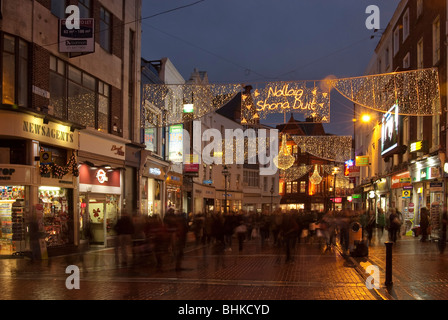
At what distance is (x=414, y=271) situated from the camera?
13.6 metres

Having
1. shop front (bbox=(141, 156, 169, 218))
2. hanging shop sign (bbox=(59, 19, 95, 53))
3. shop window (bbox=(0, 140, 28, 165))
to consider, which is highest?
hanging shop sign (bbox=(59, 19, 95, 53))

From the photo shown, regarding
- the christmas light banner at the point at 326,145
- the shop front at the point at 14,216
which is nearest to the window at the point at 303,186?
the christmas light banner at the point at 326,145

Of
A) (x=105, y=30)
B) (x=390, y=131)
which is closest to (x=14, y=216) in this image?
(x=105, y=30)

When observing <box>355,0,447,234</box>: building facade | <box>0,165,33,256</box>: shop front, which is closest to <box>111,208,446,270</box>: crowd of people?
<box>355,0,447,234</box>: building facade

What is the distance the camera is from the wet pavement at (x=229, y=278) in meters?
10.3

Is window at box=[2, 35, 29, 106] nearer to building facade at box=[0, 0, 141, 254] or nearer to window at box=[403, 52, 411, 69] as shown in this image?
building facade at box=[0, 0, 141, 254]

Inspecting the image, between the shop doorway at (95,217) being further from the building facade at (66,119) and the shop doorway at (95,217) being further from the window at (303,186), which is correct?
the window at (303,186)

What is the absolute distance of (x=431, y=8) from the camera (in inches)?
974

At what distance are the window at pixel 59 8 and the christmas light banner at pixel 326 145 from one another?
20519 mm

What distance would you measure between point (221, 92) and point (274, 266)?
24.5ft

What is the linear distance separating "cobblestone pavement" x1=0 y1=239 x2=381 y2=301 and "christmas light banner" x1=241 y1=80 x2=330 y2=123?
5754 mm

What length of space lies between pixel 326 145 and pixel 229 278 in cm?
2607

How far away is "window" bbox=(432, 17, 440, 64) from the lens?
24078 millimetres

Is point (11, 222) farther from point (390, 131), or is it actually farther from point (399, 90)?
point (390, 131)
